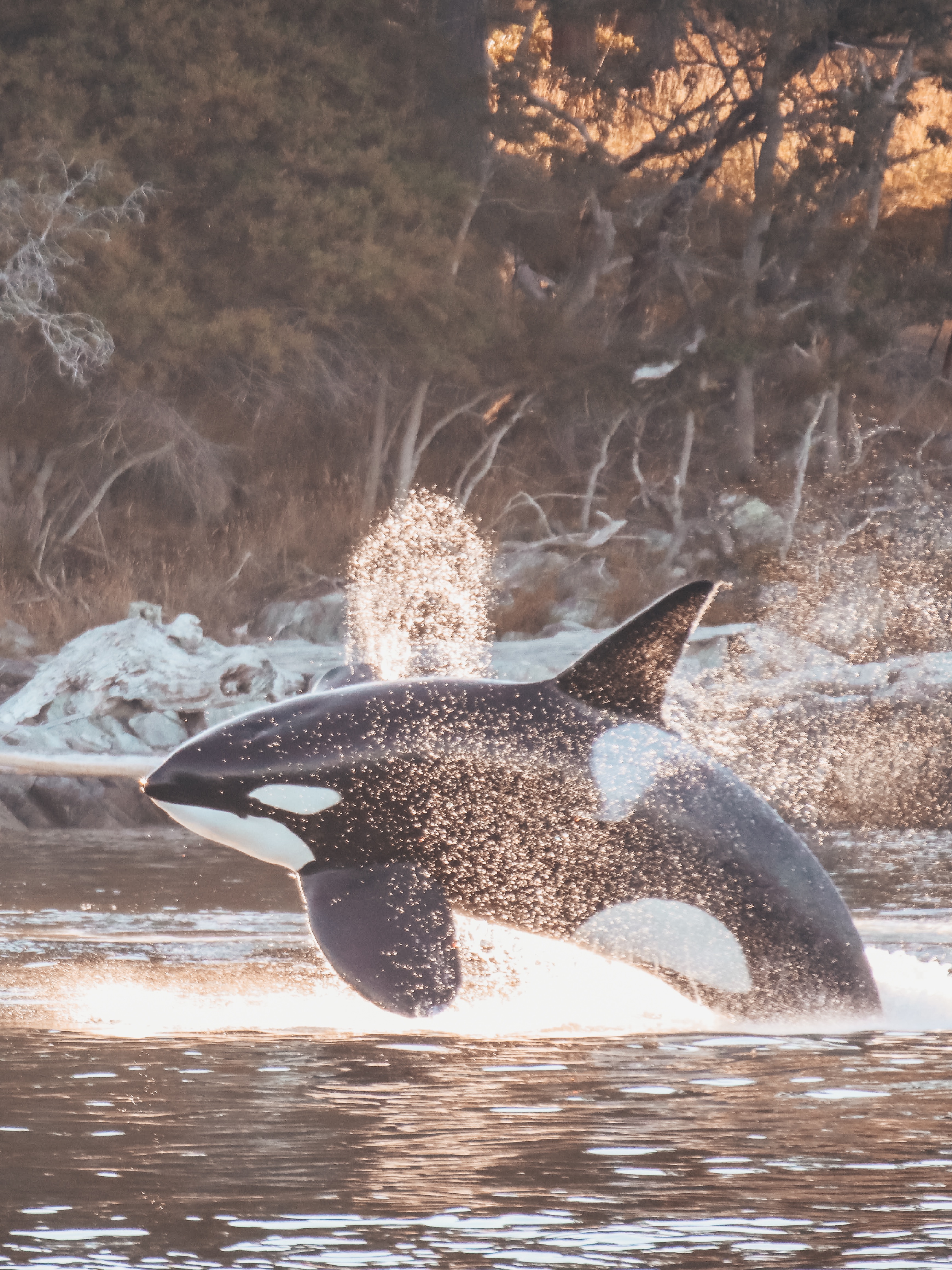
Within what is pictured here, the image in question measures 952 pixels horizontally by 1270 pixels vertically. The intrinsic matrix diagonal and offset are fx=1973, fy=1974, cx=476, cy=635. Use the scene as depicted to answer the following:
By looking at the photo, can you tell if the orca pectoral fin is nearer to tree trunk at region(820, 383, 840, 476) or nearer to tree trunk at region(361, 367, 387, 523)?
tree trunk at region(361, 367, 387, 523)

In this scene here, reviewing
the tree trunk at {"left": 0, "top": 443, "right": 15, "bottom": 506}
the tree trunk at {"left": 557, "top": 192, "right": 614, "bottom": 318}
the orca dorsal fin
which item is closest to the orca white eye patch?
the orca dorsal fin

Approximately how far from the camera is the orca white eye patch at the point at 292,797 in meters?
8.72

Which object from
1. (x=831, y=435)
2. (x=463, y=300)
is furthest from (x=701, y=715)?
(x=831, y=435)

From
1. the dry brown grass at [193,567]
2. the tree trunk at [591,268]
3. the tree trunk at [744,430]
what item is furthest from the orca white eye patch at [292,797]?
the tree trunk at [744,430]

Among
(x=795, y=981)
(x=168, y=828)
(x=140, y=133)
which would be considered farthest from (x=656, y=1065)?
(x=140, y=133)

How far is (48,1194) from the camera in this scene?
6281mm

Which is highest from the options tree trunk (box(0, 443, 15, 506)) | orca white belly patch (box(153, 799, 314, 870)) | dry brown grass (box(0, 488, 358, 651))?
tree trunk (box(0, 443, 15, 506))

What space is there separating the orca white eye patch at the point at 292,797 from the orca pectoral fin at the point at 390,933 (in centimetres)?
34

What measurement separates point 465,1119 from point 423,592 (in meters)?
21.1

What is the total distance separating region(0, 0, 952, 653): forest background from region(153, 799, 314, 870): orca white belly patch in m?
17.8

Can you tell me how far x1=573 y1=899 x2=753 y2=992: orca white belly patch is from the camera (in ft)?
29.3

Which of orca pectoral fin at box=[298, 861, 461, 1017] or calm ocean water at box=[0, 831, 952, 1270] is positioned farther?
orca pectoral fin at box=[298, 861, 461, 1017]

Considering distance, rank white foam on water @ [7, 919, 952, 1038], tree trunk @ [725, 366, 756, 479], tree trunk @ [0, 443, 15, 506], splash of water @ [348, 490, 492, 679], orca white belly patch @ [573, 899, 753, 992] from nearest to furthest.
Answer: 1. orca white belly patch @ [573, 899, 753, 992]
2. white foam on water @ [7, 919, 952, 1038]
3. splash of water @ [348, 490, 492, 679]
4. tree trunk @ [0, 443, 15, 506]
5. tree trunk @ [725, 366, 756, 479]

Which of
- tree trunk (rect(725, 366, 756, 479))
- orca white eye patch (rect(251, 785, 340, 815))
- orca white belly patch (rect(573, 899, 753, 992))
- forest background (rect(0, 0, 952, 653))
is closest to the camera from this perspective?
orca white eye patch (rect(251, 785, 340, 815))
